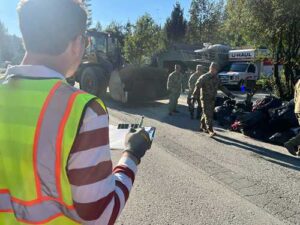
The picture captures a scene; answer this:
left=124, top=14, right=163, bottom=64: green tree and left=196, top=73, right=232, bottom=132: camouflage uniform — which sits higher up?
left=124, top=14, right=163, bottom=64: green tree

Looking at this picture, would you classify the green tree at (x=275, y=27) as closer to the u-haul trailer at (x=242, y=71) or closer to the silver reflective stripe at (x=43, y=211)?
the u-haul trailer at (x=242, y=71)

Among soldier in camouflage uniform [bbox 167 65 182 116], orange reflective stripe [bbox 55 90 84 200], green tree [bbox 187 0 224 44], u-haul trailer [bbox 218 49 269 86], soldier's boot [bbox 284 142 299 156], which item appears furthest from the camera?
green tree [bbox 187 0 224 44]

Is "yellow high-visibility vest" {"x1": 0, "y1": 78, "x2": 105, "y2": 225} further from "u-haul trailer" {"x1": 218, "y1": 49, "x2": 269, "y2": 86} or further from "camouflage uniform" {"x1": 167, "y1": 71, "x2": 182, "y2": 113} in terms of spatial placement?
"u-haul trailer" {"x1": 218, "y1": 49, "x2": 269, "y2": 86}

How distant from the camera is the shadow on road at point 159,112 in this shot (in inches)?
417

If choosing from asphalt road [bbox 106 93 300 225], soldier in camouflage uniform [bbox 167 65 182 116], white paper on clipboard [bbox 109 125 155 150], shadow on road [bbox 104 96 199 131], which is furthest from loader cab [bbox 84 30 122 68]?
white paper on clipboard [bbox 109 125 155 150]

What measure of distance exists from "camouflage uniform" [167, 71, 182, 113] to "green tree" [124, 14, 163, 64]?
22507 mm

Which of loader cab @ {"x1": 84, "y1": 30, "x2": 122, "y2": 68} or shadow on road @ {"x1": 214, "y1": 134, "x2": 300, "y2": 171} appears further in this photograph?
loader cab @ {"x1": 84, "y1": 30, "x2": 122, "y2": 68}

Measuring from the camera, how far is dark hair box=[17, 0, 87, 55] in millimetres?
1345

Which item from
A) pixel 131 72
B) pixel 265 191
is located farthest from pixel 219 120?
pixel 265 191

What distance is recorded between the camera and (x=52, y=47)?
1.37m

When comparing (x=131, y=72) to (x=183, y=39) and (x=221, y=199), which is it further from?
(x=183, y=39)

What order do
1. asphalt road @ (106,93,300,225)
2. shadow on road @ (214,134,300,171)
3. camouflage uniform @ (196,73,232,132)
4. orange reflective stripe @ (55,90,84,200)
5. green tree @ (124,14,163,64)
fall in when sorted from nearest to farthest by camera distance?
orange reflective stripe @ (55,90,84,200), asphalt road @ (106,93,300,225), shadow on road @ (214,134,300,171), camouflage uniform @ (196,73,232,132), green tree @ (124,14,163,64)

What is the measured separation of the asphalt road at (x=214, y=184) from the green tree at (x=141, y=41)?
27.3 metres

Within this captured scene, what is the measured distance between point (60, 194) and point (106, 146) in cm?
22
